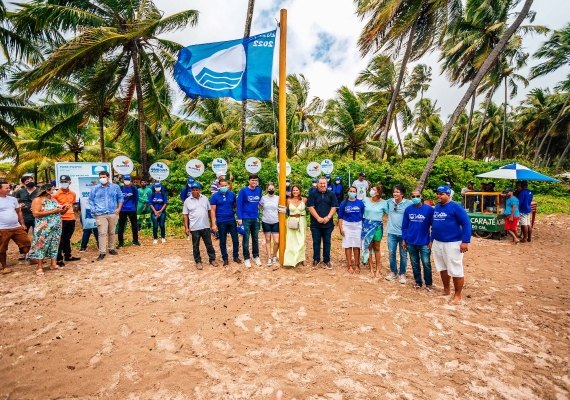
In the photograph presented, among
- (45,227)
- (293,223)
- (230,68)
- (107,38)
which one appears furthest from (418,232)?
(107,38)

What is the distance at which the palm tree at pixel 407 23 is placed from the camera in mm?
10445

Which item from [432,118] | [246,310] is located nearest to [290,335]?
[246,310]

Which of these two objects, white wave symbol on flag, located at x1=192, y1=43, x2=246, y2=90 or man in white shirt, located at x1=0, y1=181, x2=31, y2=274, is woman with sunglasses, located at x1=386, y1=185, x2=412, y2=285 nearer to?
white wave symbol on flag, located at x1=192, y1=43, x2=246, y2=90

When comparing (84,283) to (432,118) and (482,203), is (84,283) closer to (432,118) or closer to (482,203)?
(482,203)

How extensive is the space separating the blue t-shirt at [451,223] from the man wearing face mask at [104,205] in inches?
266

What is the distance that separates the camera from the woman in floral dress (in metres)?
6.00

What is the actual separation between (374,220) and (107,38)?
891 cm

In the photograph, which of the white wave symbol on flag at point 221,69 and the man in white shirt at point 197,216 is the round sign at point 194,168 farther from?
the white wave symbol on flag at point 221,69

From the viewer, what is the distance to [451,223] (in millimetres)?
5031

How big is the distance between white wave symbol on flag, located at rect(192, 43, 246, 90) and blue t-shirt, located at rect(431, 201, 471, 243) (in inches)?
171

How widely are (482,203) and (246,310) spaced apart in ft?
30.9

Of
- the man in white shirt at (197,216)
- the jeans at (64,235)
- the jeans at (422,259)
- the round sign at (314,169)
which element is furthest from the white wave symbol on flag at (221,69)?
the round sign at (314,169)

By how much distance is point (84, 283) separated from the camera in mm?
5777

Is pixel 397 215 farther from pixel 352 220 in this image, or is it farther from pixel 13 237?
pixel 13 237
